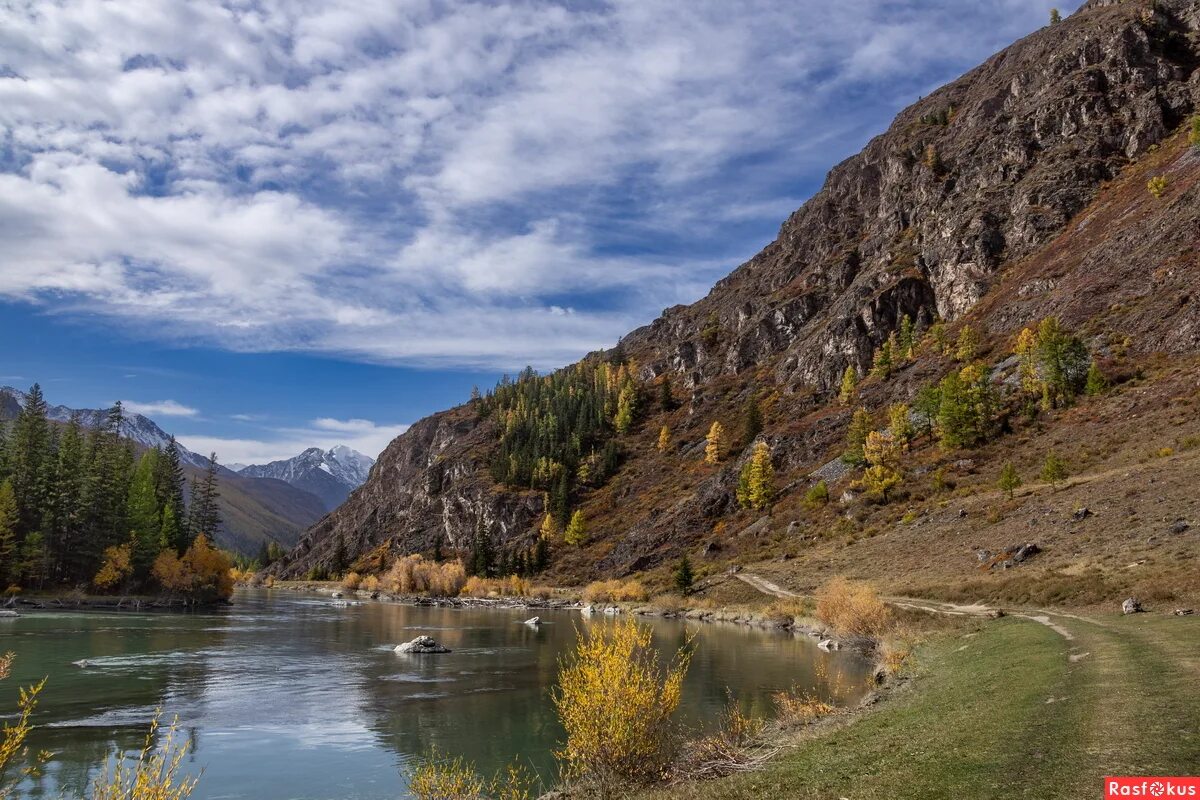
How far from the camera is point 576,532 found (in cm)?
16925

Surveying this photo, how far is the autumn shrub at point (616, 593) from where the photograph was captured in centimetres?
10912

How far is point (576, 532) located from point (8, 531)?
109487 mm

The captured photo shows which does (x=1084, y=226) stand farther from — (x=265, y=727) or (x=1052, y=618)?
(x=265, y=727)

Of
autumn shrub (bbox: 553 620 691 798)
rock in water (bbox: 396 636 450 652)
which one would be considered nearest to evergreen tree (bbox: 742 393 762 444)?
rock in water (bbox: 396 636 450 652)

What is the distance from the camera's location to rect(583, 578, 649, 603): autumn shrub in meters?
109

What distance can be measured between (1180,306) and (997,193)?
8650cm

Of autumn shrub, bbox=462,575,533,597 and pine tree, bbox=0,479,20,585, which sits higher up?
pine tree, bbox=0,479,20,585

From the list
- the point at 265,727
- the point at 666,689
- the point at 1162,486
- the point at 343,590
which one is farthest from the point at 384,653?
the point at 343,590

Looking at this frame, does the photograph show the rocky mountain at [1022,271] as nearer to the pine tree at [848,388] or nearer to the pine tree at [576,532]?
the pine tree at [576,532]

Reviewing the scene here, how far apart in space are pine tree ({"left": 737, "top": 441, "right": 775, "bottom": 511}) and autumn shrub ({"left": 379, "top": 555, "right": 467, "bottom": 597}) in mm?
63725

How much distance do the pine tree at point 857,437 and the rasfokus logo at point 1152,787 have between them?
111566 mm

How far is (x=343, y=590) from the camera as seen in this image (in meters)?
183

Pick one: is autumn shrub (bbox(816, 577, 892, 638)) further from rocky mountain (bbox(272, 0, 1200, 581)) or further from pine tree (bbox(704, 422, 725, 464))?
pine tree (bbox(704, 422, 725, 464))

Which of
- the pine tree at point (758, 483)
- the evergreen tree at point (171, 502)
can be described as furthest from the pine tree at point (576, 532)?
the evergreen tree at point (171, 502)
